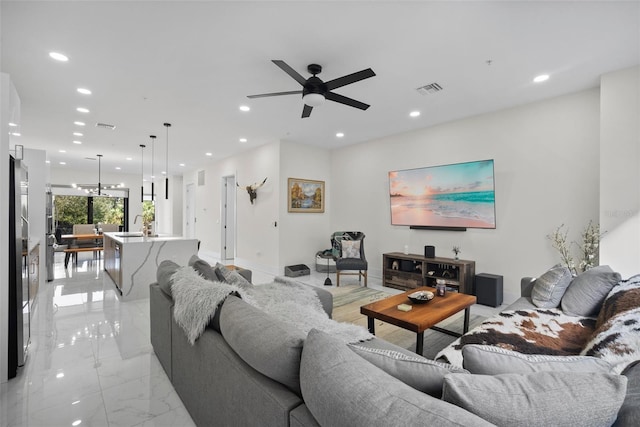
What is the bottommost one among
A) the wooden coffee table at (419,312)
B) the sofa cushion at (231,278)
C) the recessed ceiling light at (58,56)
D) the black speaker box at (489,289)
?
the black speaker box at (489,289)

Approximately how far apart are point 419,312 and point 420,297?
12.4 inches

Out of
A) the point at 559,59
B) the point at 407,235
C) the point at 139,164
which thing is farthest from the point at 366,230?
the point at 139,164

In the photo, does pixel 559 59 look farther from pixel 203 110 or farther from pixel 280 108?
Answer: pixel 203 110

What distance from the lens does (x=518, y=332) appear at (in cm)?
205

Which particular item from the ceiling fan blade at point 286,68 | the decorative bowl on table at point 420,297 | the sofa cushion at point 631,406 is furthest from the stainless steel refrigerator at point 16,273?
the sofa cushion at point 631,406

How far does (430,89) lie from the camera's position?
3588mm

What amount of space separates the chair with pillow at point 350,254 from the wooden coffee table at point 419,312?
2.13 meters

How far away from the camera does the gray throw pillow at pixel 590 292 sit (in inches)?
91.0

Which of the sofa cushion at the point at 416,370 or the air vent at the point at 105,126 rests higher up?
the air vent at the point at 105,126

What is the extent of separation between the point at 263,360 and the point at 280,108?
3.77 m

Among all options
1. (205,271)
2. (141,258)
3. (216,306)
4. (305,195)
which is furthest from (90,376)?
(305,195)

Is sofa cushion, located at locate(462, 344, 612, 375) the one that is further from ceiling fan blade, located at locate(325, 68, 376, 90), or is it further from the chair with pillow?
the chair with pillow

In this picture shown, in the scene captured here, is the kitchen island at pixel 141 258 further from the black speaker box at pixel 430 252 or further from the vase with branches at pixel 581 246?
the vase with branches at pixel 581 246

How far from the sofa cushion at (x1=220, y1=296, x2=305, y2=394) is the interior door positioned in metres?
9.09
